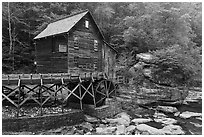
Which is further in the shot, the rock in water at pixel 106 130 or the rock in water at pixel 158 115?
the rock in water at pixel 158 115

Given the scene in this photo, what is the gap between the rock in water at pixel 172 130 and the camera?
12.0 metres

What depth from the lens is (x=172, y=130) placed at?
12383 millimetres

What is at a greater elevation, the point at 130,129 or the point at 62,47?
the point at 62,47

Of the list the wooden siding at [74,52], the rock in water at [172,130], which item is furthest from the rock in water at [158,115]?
the wooden siding at [74,52]

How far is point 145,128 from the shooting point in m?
12.5

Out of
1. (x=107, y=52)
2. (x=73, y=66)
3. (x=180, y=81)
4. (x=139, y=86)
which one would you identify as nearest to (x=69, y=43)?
(x=73, y=66)

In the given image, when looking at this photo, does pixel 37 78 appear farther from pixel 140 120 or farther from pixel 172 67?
pixel 172 67

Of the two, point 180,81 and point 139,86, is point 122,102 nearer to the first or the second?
point 139,86

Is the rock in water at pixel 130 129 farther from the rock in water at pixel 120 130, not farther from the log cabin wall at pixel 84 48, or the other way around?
the log cabin wall at pixel 84 48

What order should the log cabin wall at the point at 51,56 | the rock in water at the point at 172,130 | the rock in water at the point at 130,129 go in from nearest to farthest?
the rock in water at the point at 172,130 → the rock in water at the point at 130,129 → the log cabin wall at the point at 51,56

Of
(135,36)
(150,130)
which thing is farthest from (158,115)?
(135,36)

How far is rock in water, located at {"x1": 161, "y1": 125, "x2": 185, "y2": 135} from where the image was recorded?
1198 centimetres

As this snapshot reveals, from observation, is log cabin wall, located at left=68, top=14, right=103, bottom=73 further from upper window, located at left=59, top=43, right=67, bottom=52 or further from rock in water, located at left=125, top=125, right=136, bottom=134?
rock in water, located at left=125, top=125, right=136, bottom=134

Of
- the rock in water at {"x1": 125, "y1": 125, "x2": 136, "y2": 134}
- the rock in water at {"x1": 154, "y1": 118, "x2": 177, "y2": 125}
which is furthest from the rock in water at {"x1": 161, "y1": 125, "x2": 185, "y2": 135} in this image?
the rock in water at {"x1": 125, "y1": 125, "x2": 136, "y2": 134}
